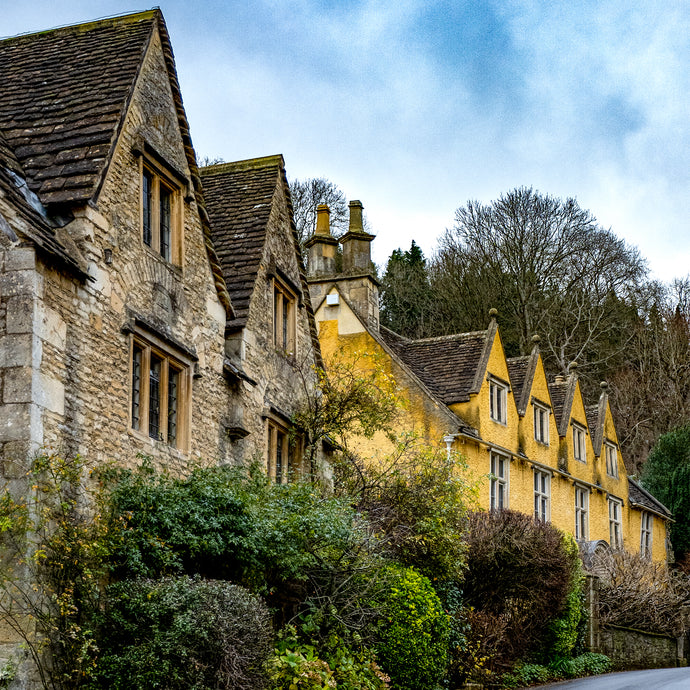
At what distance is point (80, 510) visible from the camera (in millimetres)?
10969

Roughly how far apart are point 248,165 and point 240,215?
1.60 metres

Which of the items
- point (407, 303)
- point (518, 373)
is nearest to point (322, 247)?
point (518, 373)

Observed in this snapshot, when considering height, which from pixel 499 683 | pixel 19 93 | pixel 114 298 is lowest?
pixel 499 683

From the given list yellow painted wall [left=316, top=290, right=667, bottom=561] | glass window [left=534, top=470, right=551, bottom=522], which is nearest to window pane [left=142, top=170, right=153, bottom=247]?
yellow painted wall [left=316, top=290, right=667, bottom=561]

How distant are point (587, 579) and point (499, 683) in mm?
7074

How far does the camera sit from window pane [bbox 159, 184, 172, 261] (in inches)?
544

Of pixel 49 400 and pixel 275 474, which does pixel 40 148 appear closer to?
pixel 49 400

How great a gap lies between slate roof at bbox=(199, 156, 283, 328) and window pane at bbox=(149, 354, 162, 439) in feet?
8.52

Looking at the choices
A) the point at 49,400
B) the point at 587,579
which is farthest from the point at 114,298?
the point at 587,579

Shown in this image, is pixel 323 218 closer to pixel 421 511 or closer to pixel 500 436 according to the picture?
pixel 500 436

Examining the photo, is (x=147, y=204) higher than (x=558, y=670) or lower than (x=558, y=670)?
higher

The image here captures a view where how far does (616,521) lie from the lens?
34.4 metres

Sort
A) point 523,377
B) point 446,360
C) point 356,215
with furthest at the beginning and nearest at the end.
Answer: point 523,377 → point 446,360 → point 356,215

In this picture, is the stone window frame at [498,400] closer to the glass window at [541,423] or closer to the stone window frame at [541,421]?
the stone window frame at [541,421]
